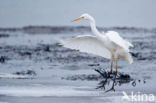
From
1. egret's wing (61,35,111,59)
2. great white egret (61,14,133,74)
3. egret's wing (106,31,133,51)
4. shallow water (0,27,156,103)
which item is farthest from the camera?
egret's wing (61,35,111,59)

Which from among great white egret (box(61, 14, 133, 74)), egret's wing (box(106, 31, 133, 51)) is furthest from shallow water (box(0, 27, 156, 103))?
egret's wing (box(106, 31, 133, 51))

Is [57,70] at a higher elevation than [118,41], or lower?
lower

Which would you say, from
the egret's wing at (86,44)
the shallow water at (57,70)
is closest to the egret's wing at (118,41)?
the egret's wing at (86,44)

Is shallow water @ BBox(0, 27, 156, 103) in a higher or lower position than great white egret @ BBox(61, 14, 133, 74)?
lower

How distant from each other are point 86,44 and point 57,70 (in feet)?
3.38

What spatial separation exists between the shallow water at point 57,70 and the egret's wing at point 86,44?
49 centimetres

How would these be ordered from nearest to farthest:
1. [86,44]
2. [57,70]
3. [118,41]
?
[118,41]
[86,44]
[57,70]

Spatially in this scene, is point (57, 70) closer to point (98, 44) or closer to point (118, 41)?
point (98, 44)

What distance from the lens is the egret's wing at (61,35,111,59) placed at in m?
8.01

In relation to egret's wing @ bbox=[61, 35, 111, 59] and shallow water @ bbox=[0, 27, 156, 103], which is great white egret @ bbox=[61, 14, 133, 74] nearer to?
egret's wing @ bbox=[61, 35, 111, 59]

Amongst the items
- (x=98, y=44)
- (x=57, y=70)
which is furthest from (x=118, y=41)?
(x=57, y=70)

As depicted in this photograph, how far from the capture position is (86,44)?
815 cm

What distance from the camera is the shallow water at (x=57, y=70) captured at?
6.64 metres

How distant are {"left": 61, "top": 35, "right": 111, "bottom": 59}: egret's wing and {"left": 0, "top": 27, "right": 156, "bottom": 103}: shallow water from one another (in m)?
0.49
